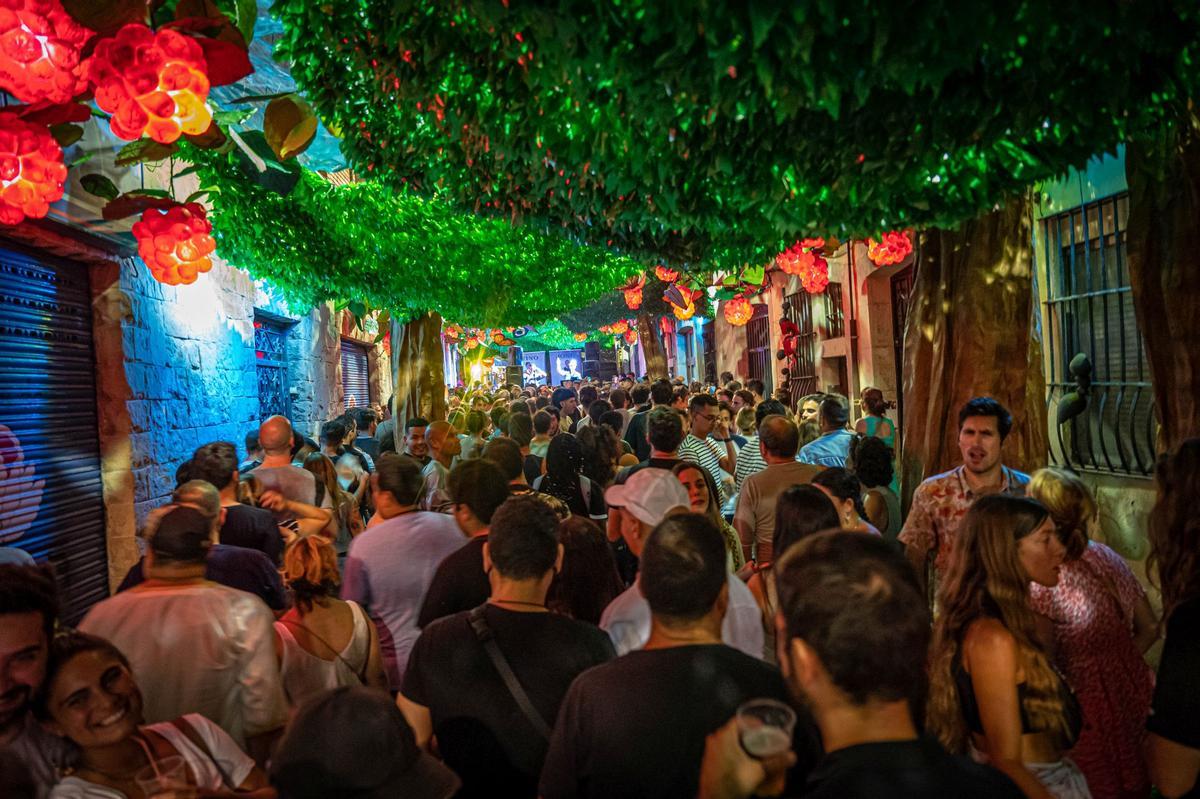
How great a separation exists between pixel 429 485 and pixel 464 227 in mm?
3421

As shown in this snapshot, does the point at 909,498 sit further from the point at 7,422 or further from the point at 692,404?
the point at 7,422

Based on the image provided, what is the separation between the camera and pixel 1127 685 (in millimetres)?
3057

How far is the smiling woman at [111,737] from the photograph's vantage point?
2.23m

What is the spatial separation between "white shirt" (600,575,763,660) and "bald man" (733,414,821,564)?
1.75 metres

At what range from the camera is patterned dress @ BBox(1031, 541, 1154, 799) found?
300 cm

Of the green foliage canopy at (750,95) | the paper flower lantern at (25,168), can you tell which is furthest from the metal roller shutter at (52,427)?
the green foliage canopy at (750,95)

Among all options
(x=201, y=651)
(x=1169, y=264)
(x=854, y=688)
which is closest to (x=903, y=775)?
(x=854, y=688)

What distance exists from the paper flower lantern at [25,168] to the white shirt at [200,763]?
7.46ft

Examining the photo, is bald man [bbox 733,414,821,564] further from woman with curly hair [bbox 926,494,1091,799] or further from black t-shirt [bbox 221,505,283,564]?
black t-shirt [bbox 221,505,283,564]

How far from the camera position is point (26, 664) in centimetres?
236

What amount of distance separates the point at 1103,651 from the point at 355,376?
15483 mm

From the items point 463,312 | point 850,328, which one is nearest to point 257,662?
point 463,312

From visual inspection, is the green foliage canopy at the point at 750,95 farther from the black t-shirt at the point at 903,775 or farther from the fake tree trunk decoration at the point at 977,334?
the fake tree trunk decoration at the point at 977,334

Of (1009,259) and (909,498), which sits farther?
(909,498)
